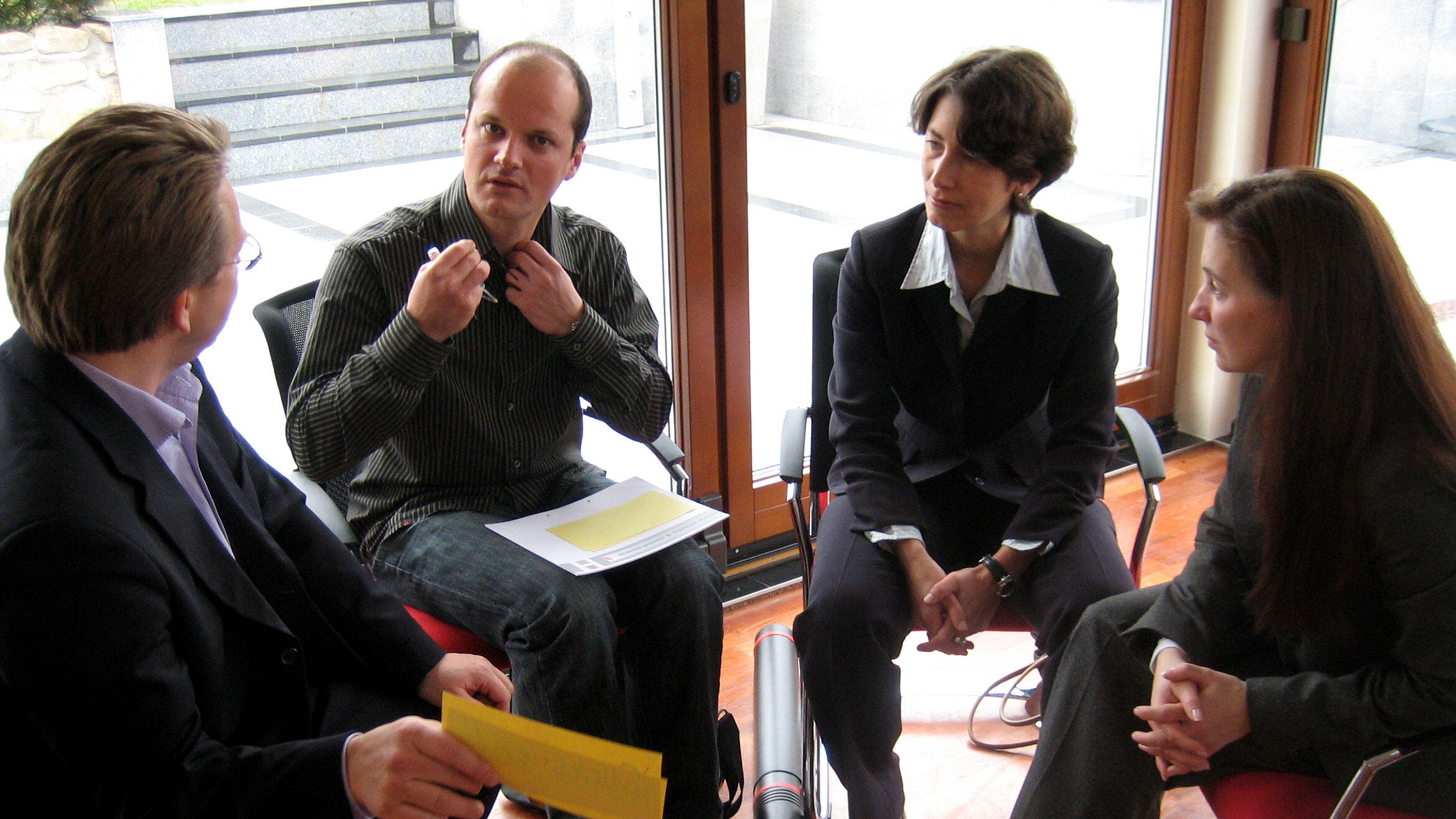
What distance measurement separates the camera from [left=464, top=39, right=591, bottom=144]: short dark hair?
1912 mm

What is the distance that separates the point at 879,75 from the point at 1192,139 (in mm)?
1212

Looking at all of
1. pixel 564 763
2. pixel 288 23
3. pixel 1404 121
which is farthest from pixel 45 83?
pixel 1404 121

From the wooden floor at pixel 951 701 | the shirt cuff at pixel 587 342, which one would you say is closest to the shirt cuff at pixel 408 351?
the shirt cuff at pixel 587 342

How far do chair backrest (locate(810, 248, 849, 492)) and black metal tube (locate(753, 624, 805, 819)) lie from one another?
320 millimetres

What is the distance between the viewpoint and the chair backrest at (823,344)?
2191mm

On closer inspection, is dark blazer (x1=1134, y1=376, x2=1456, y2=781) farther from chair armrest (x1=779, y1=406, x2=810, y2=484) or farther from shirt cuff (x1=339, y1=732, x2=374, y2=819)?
shirt cuff (x1=339, y1=732, x2=374, y2=819)

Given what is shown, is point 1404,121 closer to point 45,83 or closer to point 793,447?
point 793,447

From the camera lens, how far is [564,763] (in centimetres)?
117

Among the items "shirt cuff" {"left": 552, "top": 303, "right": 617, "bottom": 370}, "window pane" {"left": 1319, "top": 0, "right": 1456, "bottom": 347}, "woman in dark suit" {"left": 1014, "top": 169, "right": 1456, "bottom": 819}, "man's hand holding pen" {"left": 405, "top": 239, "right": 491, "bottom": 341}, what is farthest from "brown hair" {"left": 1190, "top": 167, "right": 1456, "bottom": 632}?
"window pane" {"left": 1319, "top": 0, "right": 1456, "bottom": 347}

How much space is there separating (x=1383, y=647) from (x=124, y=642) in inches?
58.4

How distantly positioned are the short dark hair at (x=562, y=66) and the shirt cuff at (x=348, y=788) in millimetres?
1107

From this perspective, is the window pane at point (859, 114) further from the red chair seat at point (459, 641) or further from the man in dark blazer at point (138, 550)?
the man in dark blazer at point (138, 550)

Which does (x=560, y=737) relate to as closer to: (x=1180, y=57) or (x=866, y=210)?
(x=866, y=210)

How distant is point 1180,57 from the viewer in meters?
3.42
